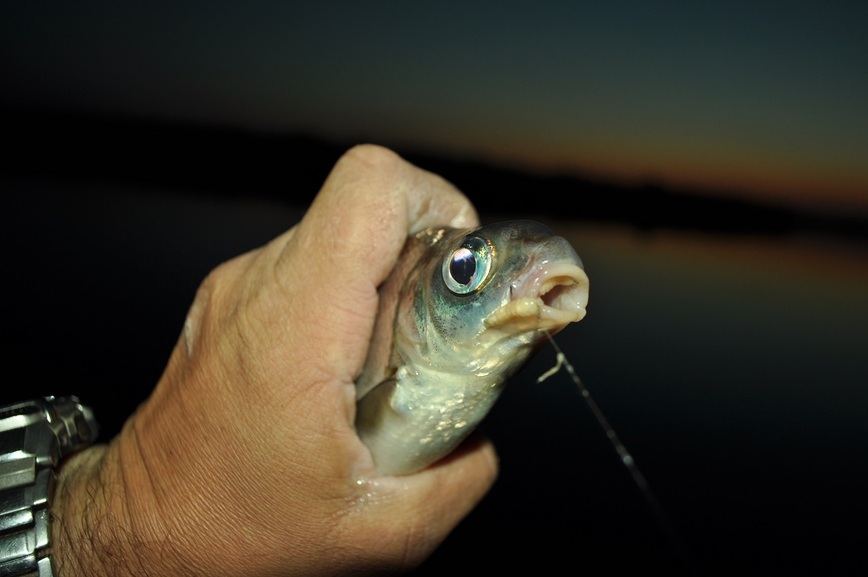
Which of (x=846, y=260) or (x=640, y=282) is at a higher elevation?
(x=640, y=282)

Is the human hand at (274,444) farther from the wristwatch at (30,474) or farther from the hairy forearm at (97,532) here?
the wristwatch at (30,474)

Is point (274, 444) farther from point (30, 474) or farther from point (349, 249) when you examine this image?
point (30, 474)

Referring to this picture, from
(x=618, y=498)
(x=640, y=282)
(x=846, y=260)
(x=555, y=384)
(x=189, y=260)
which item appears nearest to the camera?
(x=618, y=498)

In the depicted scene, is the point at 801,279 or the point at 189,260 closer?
the point at 189,260

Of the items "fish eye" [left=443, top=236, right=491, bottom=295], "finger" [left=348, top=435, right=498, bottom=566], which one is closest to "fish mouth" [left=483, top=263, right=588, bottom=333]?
"fish eye" [left=443, top=236, right=491, bottom=295]

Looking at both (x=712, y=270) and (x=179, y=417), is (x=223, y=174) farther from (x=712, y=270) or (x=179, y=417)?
(x=179, y=417)

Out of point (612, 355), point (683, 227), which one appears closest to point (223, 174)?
point (683, 227)

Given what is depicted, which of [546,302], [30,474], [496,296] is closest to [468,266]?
[496,296]
